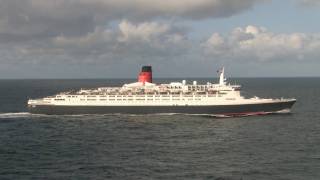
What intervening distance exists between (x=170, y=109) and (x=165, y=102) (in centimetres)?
167

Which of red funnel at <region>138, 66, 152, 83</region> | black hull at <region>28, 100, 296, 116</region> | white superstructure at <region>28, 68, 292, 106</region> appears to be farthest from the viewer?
red funnel at <region>138, 66, 152, 83</region>

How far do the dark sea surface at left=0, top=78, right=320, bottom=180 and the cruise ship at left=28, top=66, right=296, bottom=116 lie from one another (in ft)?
9.38

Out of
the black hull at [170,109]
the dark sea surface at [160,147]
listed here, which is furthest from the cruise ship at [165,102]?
the dark sea surface at [160,147]

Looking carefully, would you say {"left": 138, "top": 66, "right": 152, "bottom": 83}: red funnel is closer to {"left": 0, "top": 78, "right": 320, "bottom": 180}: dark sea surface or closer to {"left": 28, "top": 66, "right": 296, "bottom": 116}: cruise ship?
{"left": 28, "top": 66, "right": 296, "bottom": 116}: cruise ship

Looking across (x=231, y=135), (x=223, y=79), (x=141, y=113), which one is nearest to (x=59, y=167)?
(x=231, y=135)

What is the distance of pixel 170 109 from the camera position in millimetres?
81688

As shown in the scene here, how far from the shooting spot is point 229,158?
45781 mm

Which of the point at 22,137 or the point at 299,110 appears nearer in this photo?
the point at 22,137

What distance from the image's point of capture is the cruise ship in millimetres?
80875

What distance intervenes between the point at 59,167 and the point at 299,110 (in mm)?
61607

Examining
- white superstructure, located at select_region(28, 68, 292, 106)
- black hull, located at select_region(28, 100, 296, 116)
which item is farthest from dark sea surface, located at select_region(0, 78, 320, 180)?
white superstructure, located at select_region(28, 68, 292, 106)

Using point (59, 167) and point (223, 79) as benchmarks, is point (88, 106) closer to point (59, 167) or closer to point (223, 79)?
point (223, 79)

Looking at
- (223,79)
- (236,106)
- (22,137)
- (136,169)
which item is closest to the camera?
(136,169)

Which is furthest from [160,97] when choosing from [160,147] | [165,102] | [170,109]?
[160,147]
